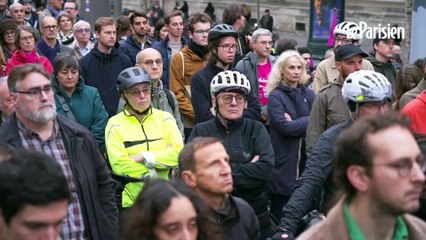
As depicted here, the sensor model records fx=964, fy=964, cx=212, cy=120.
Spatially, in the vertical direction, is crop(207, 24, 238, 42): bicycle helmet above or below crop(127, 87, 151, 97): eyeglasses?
above

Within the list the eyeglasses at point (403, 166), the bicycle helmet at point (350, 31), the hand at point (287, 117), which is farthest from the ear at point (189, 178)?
the bicycle helmet at point (350, 31)

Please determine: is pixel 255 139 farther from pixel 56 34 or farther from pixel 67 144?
pixel 56 34

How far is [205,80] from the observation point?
9250 millimetres

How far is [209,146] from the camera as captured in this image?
561 cm

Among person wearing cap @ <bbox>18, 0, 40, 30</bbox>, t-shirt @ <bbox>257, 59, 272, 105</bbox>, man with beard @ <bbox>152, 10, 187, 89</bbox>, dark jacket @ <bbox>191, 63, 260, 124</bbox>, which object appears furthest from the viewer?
person wearing cap @ <bbox>18, 0, 40, 30</bbox>

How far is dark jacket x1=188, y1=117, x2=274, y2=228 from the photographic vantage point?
721cm

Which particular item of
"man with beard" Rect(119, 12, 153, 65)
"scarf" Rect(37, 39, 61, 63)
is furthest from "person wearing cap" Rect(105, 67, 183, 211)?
"scarf" Rect(37, 39, 61, 63)

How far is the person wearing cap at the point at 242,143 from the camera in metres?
7.21

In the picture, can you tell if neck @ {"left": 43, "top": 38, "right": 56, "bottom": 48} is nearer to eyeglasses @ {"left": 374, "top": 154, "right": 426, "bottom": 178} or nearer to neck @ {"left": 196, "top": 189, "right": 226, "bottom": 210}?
neck @ {"left": 196, "top": 189, "right": 226, "bottom": 210}

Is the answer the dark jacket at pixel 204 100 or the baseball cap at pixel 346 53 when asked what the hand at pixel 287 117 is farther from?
the baseball cap at pixel 346 53

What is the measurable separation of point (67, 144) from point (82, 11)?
1427 cm

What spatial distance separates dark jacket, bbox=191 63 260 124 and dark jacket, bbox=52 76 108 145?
0.88 metres

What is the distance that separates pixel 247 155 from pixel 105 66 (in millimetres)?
4458

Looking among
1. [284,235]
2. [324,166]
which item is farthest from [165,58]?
[284,235]
